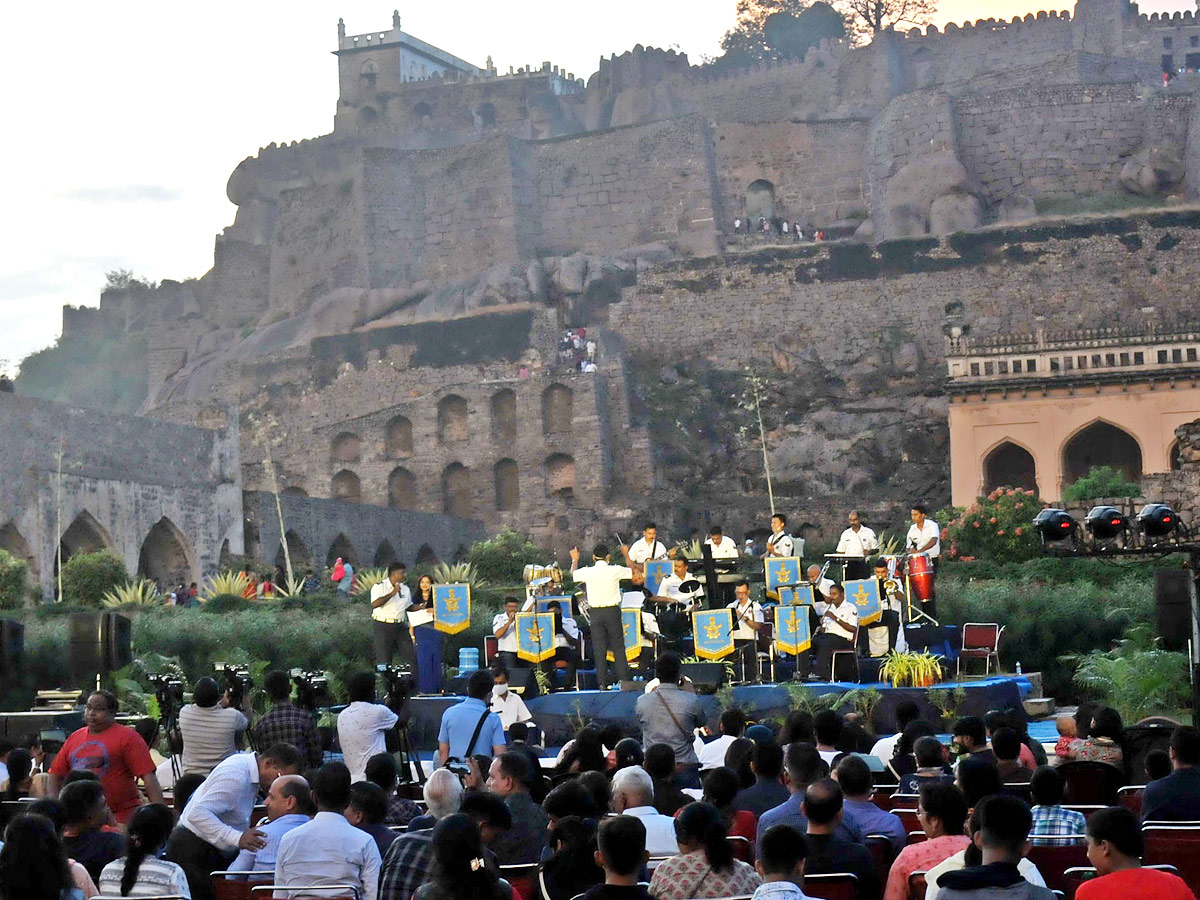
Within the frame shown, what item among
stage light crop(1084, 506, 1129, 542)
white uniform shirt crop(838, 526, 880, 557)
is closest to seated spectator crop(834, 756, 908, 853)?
stage light crop(1084, 506, 1129, 542)

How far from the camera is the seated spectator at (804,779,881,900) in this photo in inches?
291

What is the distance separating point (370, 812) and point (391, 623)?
35.2 ft

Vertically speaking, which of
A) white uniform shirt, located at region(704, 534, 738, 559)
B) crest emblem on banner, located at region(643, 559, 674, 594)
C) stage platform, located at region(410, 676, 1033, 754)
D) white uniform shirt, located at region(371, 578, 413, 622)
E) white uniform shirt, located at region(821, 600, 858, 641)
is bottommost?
stage platform, located at region(410, 676, 1033, 754)

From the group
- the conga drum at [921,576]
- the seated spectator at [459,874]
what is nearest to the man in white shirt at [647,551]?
the conga drum at [921,576]

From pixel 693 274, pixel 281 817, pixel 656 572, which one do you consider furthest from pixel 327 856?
pixel 693 274

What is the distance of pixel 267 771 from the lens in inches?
367

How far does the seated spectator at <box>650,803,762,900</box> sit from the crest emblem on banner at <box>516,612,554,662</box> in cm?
1188

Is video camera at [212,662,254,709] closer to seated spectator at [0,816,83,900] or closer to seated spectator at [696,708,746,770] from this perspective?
seated spectator at [696,708,746,770]

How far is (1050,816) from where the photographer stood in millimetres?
7852

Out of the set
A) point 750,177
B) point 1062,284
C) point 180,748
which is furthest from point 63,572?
point 750,177

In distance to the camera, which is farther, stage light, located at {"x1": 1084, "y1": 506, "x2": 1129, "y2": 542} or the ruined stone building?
the ruined stone building

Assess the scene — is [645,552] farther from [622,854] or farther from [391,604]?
[622,854]

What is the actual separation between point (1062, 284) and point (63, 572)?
1102 inches

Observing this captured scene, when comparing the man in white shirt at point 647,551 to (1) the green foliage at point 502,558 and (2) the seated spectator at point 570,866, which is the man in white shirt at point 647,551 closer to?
(2) the seated spectator at point 570,866
